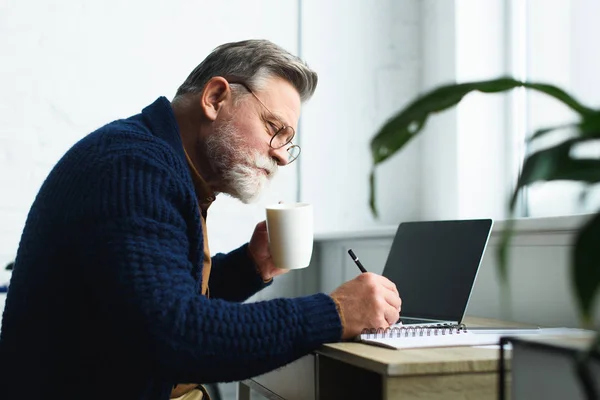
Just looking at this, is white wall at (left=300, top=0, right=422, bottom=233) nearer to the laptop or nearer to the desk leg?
the desk leg

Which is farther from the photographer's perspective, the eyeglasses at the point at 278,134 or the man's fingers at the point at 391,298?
the eyeglasses at the point at 278,134

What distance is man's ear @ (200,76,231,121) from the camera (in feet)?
4.50

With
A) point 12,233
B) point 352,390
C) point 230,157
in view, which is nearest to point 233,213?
point 12,233

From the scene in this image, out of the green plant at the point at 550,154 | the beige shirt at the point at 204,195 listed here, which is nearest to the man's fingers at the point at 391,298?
the beige shirt at the point at 204,195

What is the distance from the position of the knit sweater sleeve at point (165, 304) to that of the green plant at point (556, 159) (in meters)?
0.57

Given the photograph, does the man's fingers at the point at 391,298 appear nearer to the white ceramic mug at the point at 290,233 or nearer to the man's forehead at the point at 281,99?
the white ceramic mug at the point at 290,233

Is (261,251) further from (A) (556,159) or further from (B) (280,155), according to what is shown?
(A) (556,159)

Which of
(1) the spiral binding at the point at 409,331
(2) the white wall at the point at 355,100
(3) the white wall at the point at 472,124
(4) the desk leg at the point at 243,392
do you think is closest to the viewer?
(1) the spiral binding at the point at 409,331

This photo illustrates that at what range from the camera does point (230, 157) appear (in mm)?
1371

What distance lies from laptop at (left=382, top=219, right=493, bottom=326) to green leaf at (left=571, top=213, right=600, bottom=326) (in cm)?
96

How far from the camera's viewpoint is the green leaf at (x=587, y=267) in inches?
13.1

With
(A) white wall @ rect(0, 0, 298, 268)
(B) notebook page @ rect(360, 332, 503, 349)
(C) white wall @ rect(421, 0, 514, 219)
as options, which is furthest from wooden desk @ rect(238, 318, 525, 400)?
(A) white wall @ rect(0, 0, 298, 268)

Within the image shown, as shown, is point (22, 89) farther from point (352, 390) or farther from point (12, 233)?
point (352, 390)

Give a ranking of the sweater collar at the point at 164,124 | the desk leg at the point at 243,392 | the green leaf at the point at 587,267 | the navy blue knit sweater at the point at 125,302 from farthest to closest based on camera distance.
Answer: the desk leg at the point at 243,392
the sweater collar at the point at 164,124
the navy blue knit sweater at the point at 125,302
the green leaf at the point at 587,267
